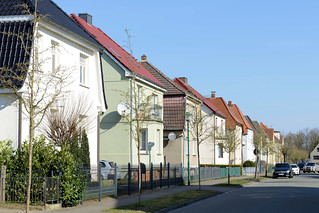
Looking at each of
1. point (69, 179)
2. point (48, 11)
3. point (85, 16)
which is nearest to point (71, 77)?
point (48, 11)

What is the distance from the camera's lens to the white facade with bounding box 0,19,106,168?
669 inches

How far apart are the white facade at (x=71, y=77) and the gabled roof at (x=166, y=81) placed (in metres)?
17.1

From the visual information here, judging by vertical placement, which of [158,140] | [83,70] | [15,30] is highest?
[15,30]

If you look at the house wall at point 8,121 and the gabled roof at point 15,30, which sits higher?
the gabled roof at point 15,30

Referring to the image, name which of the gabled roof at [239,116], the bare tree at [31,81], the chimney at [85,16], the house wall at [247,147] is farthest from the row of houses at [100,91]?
the house wall at [247,147]

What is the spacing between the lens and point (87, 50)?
881 inches

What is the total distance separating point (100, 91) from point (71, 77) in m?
3.30

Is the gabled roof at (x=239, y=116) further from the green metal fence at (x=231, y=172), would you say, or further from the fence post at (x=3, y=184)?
the fence post at (x=3, y=184)

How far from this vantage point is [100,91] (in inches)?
913

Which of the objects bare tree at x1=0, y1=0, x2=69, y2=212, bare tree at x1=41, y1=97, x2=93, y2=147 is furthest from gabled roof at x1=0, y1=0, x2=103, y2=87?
bare tree at x1=41, y1=97, x2=93, y2=147

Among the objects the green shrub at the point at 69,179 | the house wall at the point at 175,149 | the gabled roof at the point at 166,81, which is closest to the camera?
the green shrub at the point at 69,179

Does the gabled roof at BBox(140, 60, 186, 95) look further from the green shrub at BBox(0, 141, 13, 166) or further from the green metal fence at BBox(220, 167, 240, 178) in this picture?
the green shrub at BBox(0, 141, 13, 166)

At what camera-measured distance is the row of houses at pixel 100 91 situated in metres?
16.9

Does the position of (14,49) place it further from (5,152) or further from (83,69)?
(83,69)
